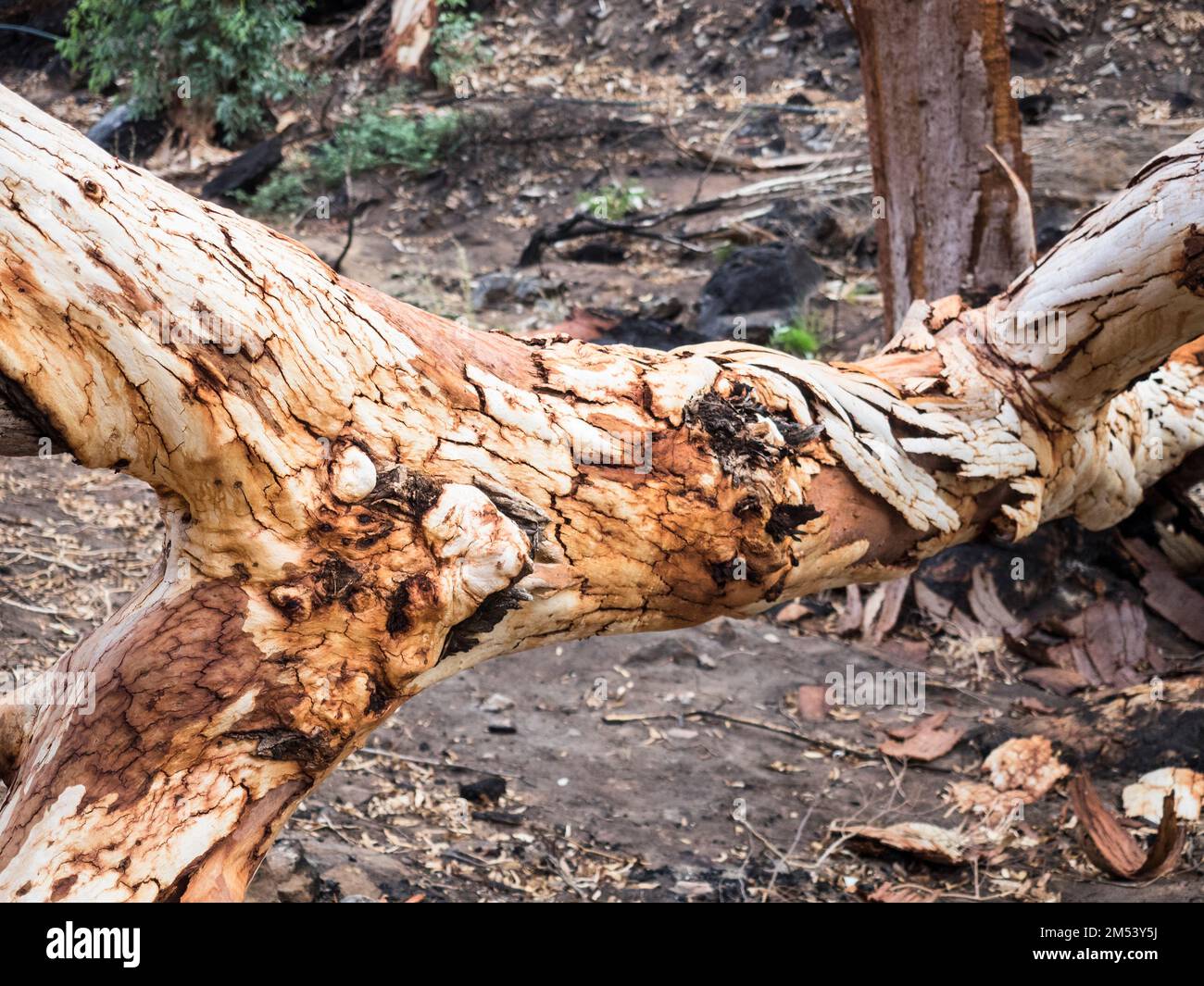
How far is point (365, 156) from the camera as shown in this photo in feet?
34.4

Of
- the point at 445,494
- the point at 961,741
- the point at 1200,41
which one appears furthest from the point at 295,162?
the point at 445,494

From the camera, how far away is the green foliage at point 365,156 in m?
10.2

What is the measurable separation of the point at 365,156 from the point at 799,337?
5511 millimetres

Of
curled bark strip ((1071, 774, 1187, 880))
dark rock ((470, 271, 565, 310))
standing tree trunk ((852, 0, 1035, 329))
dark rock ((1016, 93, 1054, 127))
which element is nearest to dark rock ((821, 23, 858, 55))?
dark rock ((1016, 93, 1054, 127))

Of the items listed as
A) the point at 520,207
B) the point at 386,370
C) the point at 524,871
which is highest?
the point at 386,370

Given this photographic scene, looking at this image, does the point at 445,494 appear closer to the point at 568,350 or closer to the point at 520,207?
the point at 568,350

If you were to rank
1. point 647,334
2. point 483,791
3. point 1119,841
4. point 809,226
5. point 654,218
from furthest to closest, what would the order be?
point 654,218 < point 809,226 < point 647,334 < point 483,791 < point 1119,841

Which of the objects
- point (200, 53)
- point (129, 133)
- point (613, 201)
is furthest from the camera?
point (129, 133)

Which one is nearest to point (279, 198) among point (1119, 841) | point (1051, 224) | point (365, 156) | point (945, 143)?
point (365, 156)

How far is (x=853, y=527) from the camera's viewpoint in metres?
2.88

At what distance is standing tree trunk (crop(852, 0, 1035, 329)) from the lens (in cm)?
456

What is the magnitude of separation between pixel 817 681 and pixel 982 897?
1.49 m

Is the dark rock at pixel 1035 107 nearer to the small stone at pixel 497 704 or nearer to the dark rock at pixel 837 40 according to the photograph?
the dark rock at pixel 837 40

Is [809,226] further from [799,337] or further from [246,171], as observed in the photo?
[246,171]
